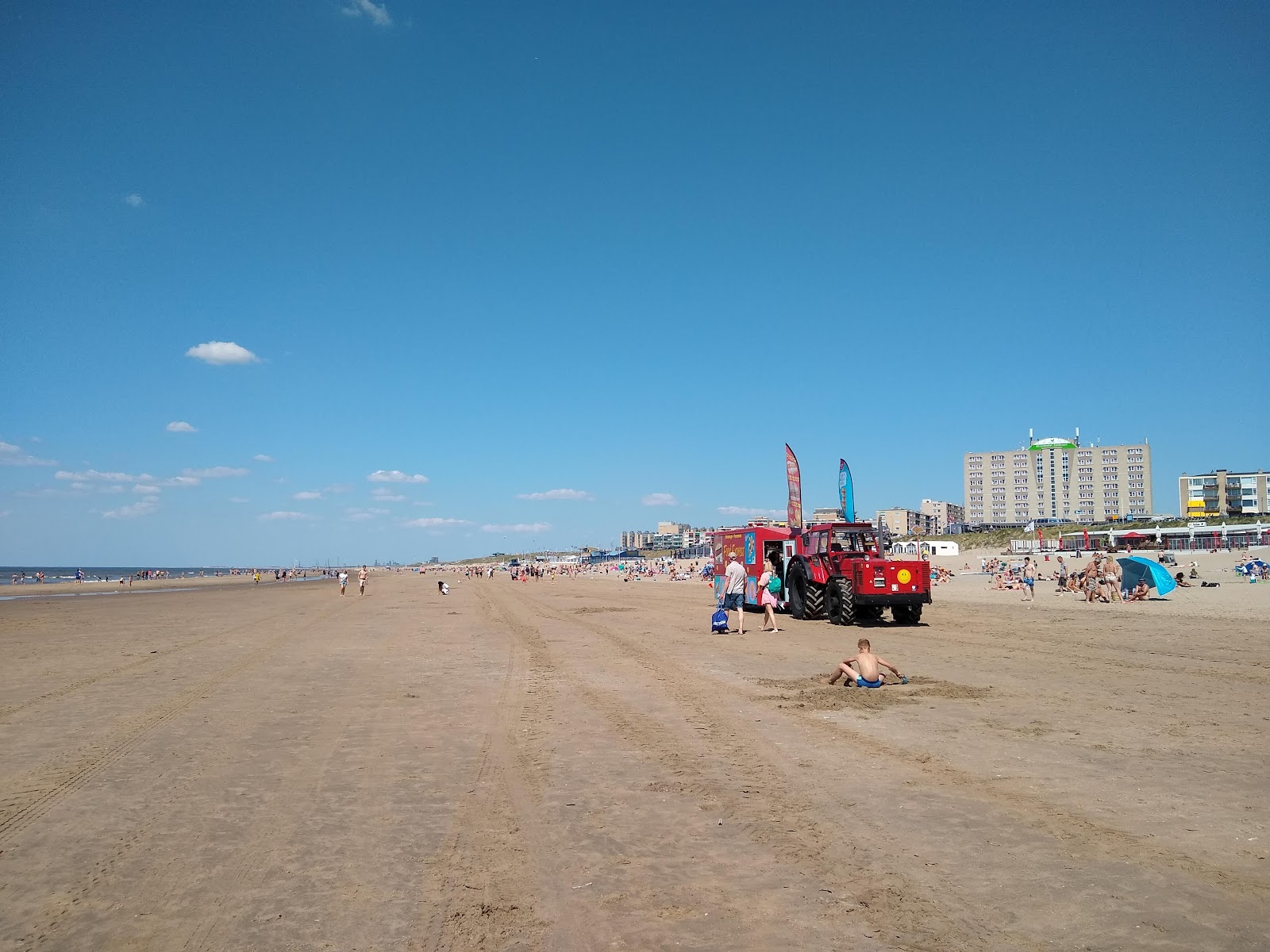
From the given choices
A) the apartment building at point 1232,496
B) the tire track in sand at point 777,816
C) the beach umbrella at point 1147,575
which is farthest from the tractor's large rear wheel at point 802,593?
the apartment building at point 1232,496

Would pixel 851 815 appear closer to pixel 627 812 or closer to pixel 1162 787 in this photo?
pixel 627 812

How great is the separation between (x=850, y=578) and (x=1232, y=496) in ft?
394

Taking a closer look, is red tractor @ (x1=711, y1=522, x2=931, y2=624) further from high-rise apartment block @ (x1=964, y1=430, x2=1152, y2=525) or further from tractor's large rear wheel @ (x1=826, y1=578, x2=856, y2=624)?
high-rise apartment block @ (x1=964, y1=430, x2=1152, y2=525)

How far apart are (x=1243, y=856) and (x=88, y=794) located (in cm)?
726

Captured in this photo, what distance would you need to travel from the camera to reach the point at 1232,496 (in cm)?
11069

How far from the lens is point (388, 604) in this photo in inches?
1182

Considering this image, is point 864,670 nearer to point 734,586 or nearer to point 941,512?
point 734,586

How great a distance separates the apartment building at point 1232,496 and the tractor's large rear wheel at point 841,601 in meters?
112

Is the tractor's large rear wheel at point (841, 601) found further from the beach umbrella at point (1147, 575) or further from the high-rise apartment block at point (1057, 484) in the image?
the high-rise apartment block at point (1057, 484)

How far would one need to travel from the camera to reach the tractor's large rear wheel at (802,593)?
20.0 meters

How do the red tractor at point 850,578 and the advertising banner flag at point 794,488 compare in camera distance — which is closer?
the red tractor at point 850,578

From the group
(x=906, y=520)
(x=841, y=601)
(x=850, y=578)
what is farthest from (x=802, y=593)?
(x=906, y=520)

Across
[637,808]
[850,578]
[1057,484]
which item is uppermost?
[1057,484]

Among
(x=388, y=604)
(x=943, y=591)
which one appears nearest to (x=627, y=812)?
(x=388, y=604)
